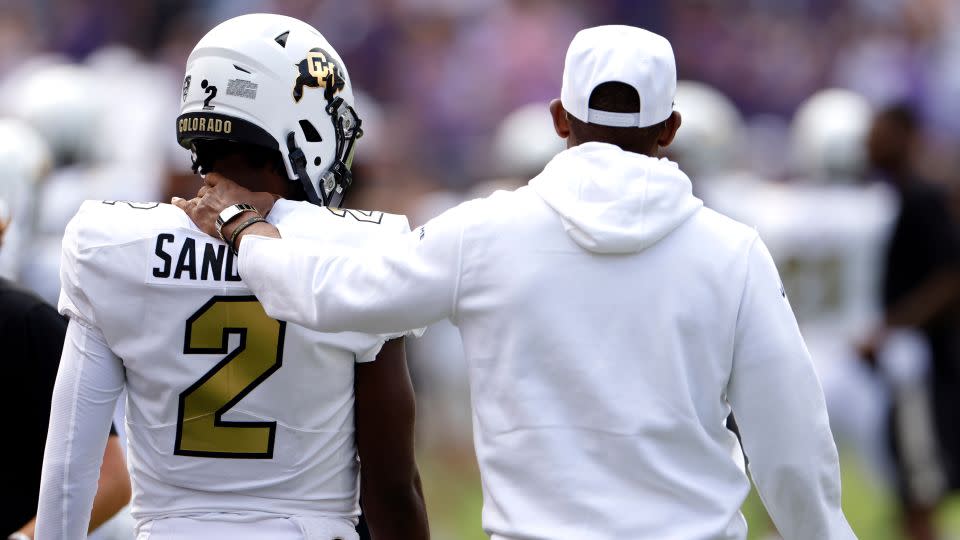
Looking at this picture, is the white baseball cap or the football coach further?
the white baseball cap

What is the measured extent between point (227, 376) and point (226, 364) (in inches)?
0.9

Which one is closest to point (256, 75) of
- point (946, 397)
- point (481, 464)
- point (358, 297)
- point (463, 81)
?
point (358, 297)

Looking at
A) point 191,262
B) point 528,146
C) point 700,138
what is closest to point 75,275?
point 191,262

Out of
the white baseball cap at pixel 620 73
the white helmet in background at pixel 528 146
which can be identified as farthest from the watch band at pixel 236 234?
the white helmet in background at pixel 528 146

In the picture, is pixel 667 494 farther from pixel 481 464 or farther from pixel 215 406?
pixel 215 406

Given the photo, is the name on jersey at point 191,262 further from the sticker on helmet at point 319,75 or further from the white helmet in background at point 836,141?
the white helmet in background at point 836,141

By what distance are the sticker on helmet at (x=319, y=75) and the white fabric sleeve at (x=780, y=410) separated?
0.93 metres

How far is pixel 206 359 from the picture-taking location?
3115 mm

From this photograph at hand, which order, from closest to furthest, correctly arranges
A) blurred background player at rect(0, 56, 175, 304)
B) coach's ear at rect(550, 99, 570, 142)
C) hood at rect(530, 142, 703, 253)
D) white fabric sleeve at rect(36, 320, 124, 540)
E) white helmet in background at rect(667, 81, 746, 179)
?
hood at rect(530, 142, 703, 253)
white fabric sleeve at rect(36, 320, 124, 540)
coach's ear at rect(550, 99, 570, 142)
white helmet in background at rect(667, 81, 746, 179)
blurred background player at rect(0, 56, 175, 304)

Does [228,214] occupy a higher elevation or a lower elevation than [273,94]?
lower

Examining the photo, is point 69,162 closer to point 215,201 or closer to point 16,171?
point 16,171

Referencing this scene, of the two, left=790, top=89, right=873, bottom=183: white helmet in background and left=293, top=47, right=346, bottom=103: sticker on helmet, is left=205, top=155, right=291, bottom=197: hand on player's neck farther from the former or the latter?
left=790, top=89, right=873, bottom=183: white helmet in background

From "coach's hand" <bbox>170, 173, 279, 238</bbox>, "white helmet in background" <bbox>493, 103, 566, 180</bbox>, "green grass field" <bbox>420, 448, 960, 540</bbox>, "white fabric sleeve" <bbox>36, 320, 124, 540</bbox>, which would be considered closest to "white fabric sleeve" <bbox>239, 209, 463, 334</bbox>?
"coach's hand" <bbox>170, 173, 279, 238</bbox>

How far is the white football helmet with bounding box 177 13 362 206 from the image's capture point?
10.7ft
